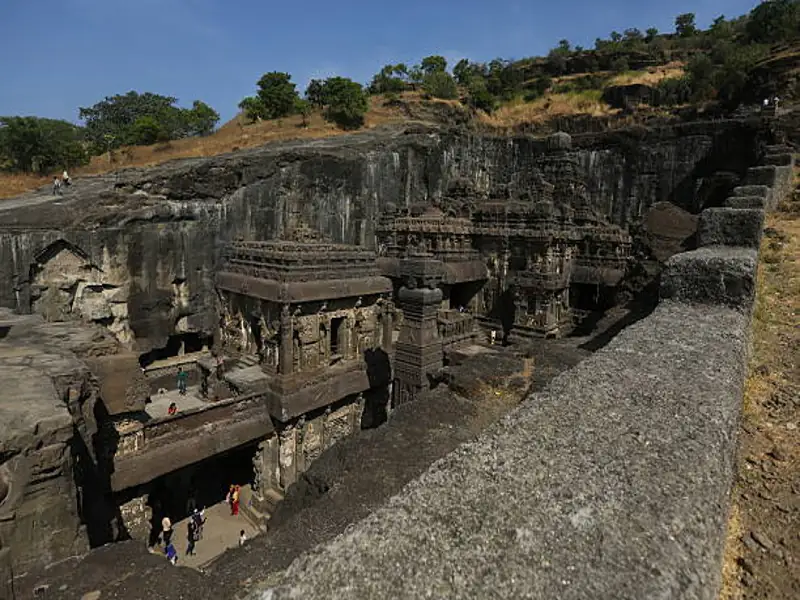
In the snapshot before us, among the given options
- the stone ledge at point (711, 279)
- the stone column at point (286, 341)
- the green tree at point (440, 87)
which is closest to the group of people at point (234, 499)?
the stone column at point (286, 341)

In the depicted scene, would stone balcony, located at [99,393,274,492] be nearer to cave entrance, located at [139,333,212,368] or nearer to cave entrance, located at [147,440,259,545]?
cave entrance, located at [147,440,259,545]

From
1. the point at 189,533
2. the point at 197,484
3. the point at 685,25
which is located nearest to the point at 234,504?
the point at 197,484

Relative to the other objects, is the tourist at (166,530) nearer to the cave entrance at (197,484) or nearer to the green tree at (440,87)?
the cave entrance at (197,484)

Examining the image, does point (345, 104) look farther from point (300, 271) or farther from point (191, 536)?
point (191, 536)

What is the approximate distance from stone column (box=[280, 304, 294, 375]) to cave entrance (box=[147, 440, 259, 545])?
1911mm

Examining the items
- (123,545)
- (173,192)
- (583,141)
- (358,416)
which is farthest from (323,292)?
(583,141)

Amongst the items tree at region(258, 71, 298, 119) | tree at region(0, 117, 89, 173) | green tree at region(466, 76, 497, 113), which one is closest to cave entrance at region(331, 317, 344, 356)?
tree at region(0, 117, 89, 173)

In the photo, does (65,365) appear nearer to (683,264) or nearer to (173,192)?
(683,264)

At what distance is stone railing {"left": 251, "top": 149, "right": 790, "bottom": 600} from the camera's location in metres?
1.32

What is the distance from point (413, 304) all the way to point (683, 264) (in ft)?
20.6

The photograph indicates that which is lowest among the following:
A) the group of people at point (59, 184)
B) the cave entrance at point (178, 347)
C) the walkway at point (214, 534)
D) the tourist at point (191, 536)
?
the walkway at point (214, 534)

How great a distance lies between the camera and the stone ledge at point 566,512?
51.8 inches

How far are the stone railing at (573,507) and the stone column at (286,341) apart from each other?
33.9 ft

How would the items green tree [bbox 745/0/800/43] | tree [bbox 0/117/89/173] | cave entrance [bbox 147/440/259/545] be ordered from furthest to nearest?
green tree [bbox 745/0/800/43] < tree [bbox 0/117/89/173] < cave entrance [bbox 147/440/259/545]
